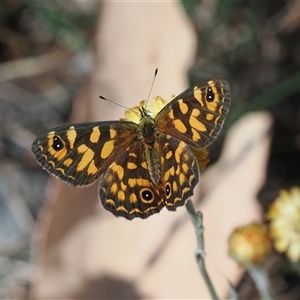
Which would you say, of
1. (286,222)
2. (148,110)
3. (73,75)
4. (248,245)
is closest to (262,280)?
(248,245)

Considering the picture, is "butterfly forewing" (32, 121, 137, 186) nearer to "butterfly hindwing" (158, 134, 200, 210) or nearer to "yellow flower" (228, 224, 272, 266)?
"butterfly hindwing" (158, 134, 200, 210)

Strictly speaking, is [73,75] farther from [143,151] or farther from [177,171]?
[177,171]

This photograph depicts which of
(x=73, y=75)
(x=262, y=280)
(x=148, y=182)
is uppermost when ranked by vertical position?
(x=73, y=75)

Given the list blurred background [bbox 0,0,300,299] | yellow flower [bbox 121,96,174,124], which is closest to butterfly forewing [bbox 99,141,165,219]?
yellow flower [bbox 121,96,174,124]

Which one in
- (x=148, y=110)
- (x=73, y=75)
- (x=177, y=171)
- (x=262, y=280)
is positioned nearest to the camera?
(x=177, y=171)

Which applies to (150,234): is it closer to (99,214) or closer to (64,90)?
(99,214)

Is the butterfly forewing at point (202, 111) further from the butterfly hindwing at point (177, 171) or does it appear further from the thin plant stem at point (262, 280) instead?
the thin plant stem at point (262, 280)
